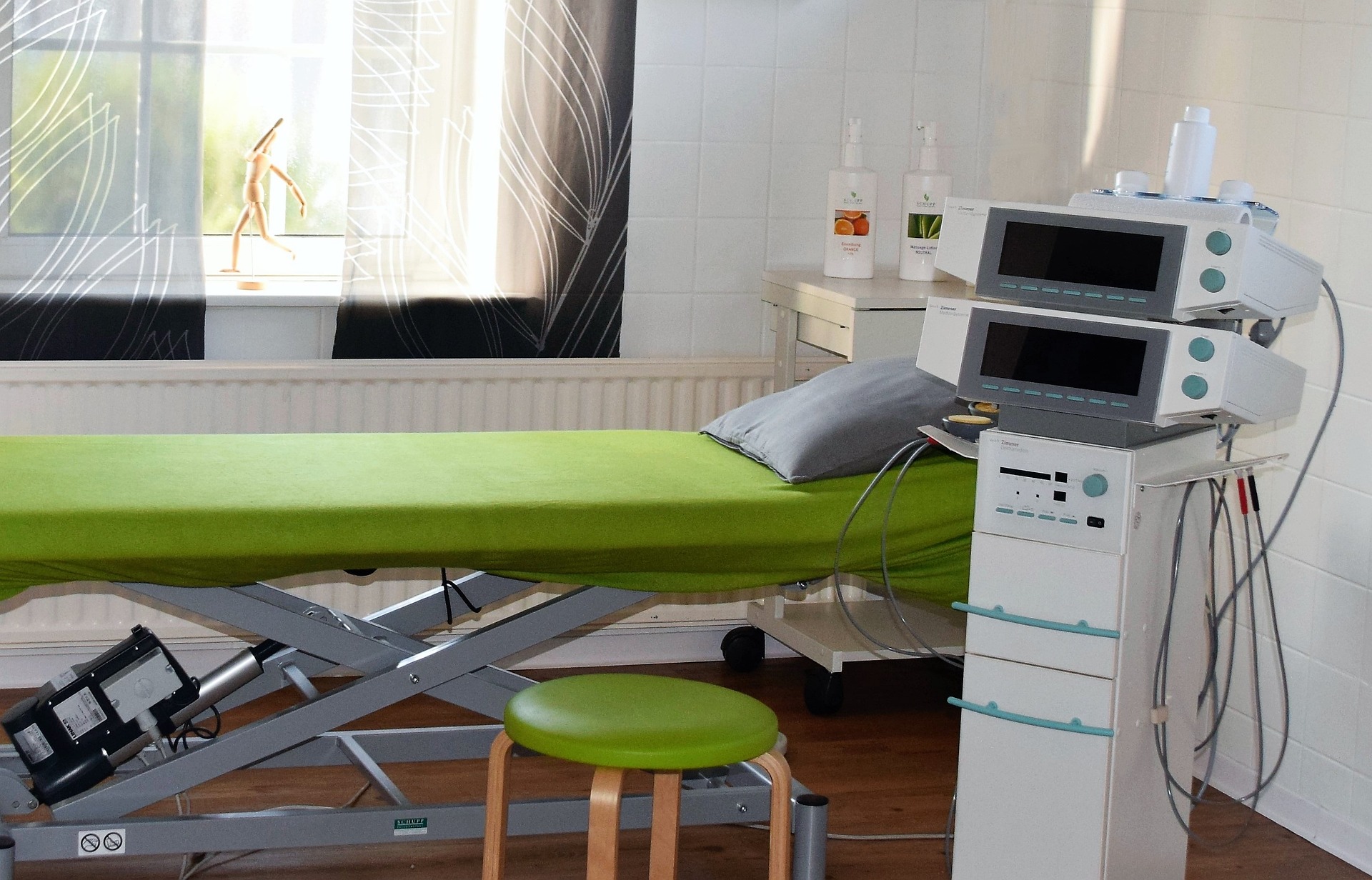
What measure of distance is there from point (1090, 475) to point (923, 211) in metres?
1.34

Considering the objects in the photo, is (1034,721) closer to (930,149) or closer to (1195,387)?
(1195,387)

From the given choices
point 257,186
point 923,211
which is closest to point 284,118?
point 257,186

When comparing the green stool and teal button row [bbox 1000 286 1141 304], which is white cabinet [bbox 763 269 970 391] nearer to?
teal button row [bbox 1000 286 1141 304]

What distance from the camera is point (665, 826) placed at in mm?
1839

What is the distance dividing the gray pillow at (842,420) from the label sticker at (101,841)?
3.37 ft

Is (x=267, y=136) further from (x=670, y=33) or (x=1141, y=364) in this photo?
(x=1141, y=364)

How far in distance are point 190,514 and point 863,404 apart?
97 centimetres

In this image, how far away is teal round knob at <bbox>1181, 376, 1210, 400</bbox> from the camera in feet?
5.94

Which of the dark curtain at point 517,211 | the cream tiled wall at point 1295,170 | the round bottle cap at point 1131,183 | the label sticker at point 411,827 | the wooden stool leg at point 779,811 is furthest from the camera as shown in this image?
the dark curtain at point 517,211

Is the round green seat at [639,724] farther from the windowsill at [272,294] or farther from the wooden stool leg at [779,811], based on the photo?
the windowsill at [272,294]

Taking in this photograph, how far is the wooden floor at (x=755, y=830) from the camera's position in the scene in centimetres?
242

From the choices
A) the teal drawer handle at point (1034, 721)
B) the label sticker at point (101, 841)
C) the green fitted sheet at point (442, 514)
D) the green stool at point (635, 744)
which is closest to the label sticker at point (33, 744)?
the label sticker at point (101, 841)

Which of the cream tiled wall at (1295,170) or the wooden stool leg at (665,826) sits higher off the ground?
the cream tiled wall at (1295,170)

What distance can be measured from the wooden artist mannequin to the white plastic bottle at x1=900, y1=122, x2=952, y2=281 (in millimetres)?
1267
